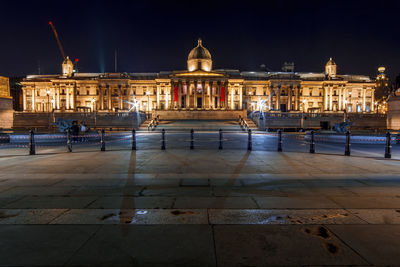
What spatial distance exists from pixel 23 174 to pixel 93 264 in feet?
23.7

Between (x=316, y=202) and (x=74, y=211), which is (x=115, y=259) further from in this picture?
(x=316, y=202)

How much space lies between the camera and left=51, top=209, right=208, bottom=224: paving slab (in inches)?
185

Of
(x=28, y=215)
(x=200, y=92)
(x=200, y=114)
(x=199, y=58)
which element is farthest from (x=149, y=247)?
(x=199, y=58)

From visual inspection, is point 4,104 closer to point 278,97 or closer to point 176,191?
point 176,191

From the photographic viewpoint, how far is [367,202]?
5855 mm

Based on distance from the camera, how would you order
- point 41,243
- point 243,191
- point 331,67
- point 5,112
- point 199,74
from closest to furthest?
point 41,243
point 243,191
point 5,112
point 199,74
point 331,67

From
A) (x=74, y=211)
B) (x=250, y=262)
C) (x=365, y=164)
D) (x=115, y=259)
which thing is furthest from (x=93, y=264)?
(x=365, y=164)

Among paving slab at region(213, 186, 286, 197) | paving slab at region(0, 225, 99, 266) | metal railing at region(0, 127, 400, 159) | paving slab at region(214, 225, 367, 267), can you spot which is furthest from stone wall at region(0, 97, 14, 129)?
paving slab at region(214, 225, 367, 267)

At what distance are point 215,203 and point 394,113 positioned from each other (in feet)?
109

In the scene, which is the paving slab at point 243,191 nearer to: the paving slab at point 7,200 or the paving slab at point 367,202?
the paving slab at point 367,202

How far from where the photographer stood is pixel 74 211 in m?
5.25

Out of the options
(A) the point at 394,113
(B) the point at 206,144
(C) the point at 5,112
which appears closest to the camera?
(B) the point at 206,144

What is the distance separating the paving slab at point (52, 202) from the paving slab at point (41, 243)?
44.3 inches

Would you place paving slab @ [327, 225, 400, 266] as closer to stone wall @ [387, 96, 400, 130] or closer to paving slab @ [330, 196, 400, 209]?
paving slab @ [330, 196, 400, 209]
